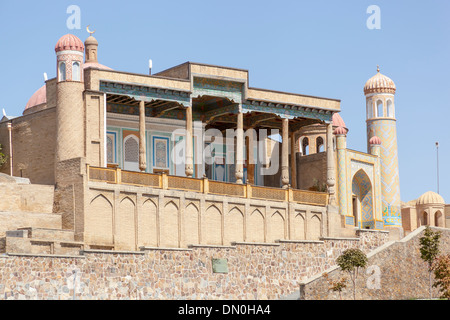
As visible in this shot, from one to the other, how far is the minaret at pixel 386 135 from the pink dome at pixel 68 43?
19817 millimetres

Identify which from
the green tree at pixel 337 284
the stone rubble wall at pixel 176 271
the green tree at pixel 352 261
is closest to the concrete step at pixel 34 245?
the stone rubble wall at pixel 176 271

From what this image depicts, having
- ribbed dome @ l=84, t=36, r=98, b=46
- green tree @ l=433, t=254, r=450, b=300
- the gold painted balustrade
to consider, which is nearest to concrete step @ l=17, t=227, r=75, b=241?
the gold painted balustrade

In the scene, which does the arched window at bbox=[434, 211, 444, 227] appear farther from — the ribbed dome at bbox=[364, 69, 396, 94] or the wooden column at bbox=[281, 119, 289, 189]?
the wooden column at bbox=[281, 119, 289, 189]

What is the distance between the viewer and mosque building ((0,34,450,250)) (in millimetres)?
38875

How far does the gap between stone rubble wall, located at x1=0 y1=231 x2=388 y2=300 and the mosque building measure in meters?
2.00

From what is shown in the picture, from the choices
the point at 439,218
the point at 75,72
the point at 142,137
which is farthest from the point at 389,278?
the point at 439,218

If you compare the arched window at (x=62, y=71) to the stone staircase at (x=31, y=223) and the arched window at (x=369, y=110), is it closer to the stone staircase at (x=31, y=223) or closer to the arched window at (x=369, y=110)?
the stone staircase at (x=31, y=223)

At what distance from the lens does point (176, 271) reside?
3712cm

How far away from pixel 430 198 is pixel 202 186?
2178 cm

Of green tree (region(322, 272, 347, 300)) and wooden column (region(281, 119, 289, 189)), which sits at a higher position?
wooden column (region(281, 119, 289, 189))

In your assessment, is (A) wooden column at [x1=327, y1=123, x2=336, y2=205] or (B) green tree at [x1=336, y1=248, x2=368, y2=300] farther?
(A) wooden column at [x1=327, y1=123, x2=336, y2=205]

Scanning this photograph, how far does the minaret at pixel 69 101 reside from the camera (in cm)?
3938

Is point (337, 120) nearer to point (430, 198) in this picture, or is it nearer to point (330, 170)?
point (430, 198)

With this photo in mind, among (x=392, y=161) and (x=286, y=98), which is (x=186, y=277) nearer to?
(x=286, y=98)
